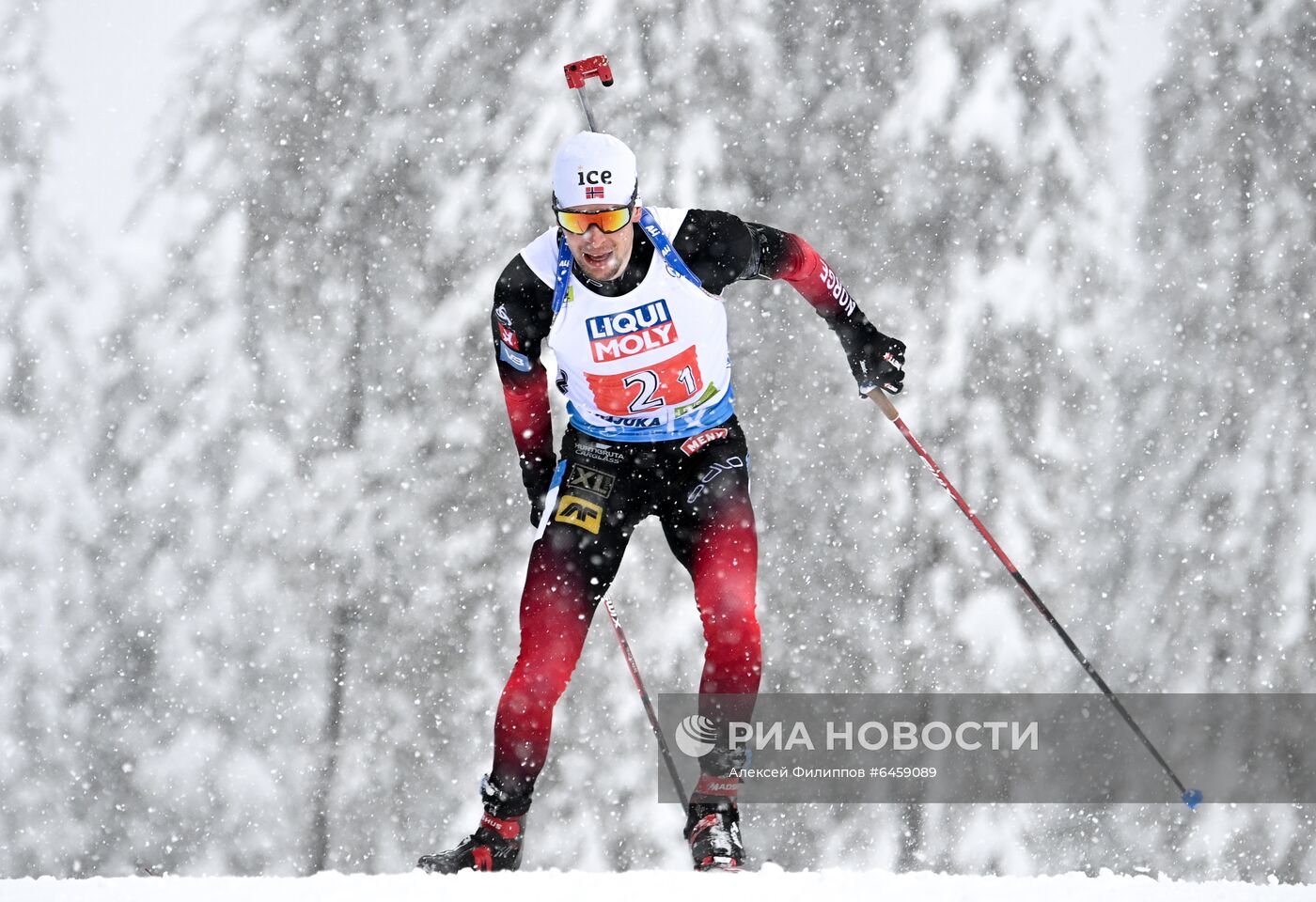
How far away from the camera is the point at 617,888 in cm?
271

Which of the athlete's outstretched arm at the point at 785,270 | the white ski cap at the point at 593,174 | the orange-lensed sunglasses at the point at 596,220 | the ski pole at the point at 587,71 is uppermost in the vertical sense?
the ski pole at the point at 587,71

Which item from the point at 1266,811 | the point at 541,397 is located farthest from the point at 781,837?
the point at 541,397

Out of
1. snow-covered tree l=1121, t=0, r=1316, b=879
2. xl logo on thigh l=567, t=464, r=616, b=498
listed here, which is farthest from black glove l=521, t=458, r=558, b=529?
snow-covered tree l=1121, t=0, r=1316, b=879

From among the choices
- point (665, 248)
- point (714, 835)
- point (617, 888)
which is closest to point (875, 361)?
point (665, 248)

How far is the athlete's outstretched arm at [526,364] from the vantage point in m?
3.62

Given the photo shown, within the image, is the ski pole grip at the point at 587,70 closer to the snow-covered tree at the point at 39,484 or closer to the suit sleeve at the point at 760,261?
the suit sleeve at the point at 760,261

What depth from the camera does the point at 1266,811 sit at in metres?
12.8

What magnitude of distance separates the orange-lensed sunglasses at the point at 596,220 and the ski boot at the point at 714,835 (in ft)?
5.28

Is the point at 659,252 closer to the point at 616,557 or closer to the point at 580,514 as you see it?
the point at 580,514

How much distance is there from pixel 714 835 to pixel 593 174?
5.93 feet

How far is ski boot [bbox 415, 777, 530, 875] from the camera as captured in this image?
3363 millimetres

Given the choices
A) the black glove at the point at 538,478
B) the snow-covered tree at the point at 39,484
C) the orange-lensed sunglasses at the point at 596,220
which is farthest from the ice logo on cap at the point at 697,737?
the snow-covered tree at the point at 39,484

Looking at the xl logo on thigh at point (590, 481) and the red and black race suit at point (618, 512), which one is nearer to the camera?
the red and black race suit at point (618, 512)

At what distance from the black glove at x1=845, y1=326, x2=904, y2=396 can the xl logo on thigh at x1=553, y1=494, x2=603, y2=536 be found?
3.23 ft
